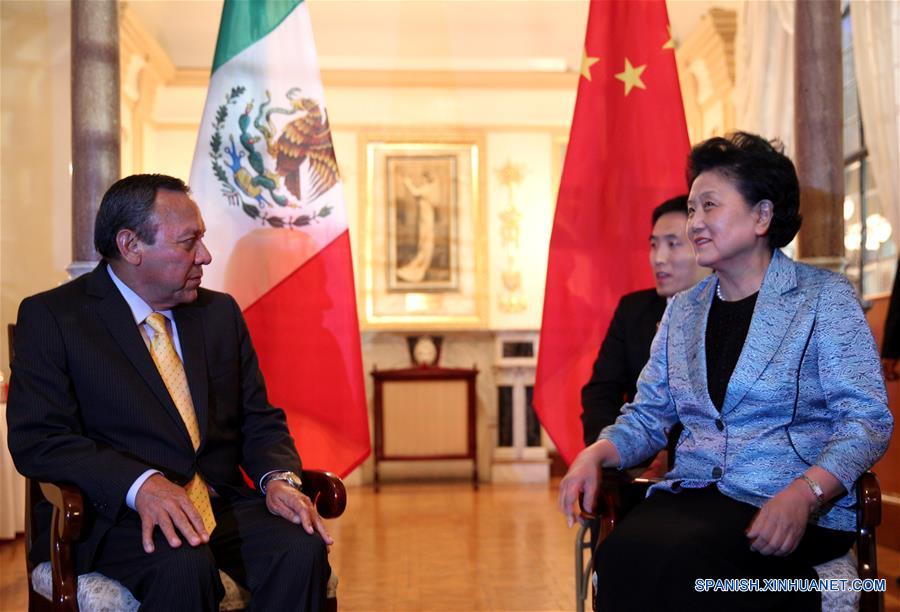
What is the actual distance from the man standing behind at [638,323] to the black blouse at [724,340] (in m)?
0.68

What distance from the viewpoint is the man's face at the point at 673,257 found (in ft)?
10.8

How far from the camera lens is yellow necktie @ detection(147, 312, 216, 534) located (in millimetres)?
2586

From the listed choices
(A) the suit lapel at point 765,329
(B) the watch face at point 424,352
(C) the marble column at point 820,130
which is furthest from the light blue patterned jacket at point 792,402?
(B) the watch face at point 424,352

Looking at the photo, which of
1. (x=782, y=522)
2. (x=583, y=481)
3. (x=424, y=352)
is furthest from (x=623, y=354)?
(x=424, y=352)

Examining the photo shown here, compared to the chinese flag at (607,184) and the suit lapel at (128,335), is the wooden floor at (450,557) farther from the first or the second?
the suit lapel at (128,335)

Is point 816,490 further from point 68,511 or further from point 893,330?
point 893,330

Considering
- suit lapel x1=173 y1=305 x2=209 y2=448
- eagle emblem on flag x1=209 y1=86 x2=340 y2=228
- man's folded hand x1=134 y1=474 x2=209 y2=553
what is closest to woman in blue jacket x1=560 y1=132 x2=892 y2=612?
man's folded hand x1=134 y1=474 x2=209 y2=553

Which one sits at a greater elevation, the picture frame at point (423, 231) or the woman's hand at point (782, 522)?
the picture frame at point (423, 231)

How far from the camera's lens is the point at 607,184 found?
419 centimetres

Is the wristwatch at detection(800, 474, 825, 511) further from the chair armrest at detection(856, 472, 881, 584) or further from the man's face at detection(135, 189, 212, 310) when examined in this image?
the man's face at detection(135, 189, 212, 310)

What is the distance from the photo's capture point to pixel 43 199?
7.32m

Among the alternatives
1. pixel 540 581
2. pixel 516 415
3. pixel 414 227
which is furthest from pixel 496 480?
pixel 540 581

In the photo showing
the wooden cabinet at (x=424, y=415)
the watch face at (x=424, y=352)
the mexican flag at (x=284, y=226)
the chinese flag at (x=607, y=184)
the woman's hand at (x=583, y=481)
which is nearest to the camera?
the woman's hand at (x=583, y=481)

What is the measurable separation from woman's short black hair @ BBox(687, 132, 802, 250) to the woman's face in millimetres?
20
